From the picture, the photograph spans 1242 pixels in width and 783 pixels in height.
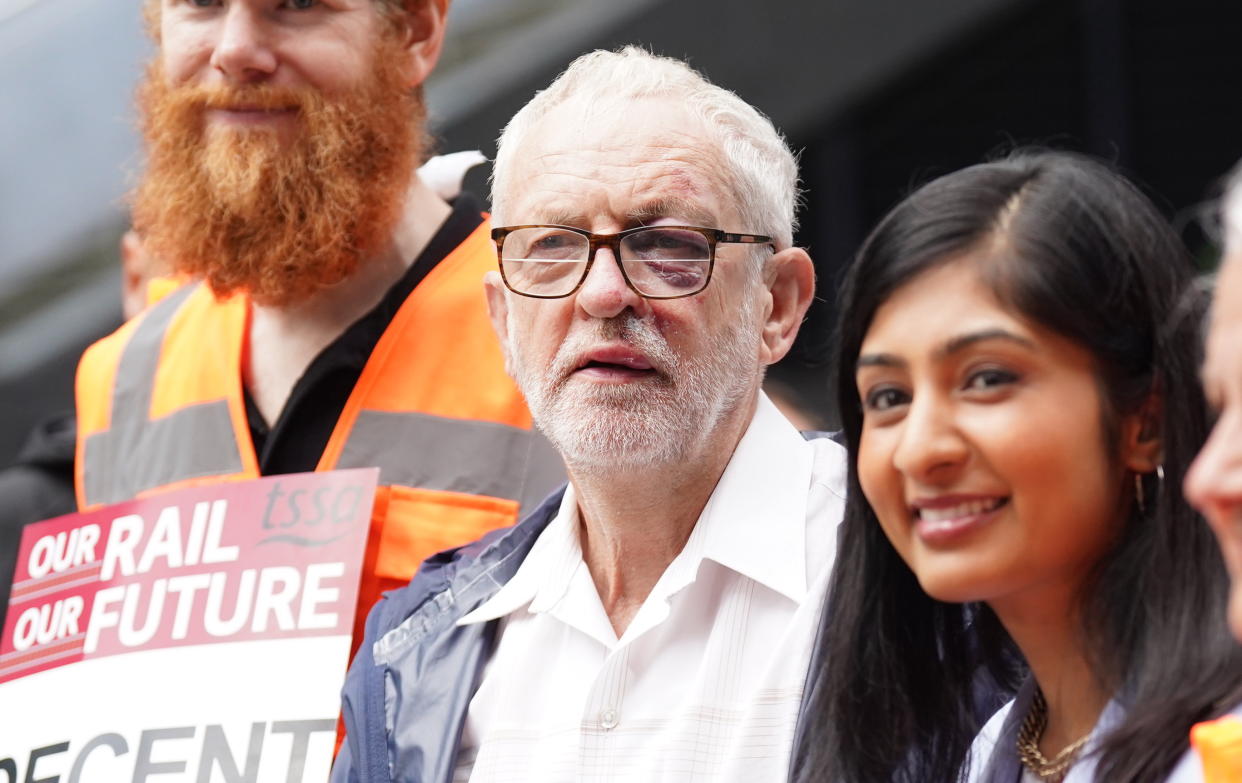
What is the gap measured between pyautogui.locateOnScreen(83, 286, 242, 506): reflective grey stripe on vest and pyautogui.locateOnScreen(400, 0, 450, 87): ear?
694 mm

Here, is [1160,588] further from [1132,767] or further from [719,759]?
[719,759]

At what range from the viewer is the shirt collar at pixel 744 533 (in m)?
2.56

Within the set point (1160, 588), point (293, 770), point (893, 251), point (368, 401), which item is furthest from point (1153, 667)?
point (368, 401)

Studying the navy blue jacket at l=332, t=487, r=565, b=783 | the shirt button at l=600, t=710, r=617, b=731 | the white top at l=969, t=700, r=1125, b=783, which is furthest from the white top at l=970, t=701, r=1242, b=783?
the navy blue jacket at l=332, t=487, r=565, b=783

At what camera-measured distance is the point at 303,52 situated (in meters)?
3.33

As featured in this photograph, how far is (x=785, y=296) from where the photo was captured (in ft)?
9.37

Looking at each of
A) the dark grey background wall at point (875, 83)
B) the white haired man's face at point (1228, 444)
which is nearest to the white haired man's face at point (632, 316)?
the white haired man's face at point (1228, 444)

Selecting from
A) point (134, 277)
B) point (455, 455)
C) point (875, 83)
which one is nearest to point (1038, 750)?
point (455, 455)

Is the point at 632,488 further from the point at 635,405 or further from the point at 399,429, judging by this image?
the point at 399,429

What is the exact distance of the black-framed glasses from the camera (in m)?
2.65

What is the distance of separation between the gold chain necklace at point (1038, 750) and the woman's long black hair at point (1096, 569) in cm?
9

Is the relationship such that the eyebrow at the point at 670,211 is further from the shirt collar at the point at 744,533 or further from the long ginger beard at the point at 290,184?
the long ginger beard at the point at 290,184

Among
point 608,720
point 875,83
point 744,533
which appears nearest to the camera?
point 608,720

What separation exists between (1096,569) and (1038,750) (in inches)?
10.5
